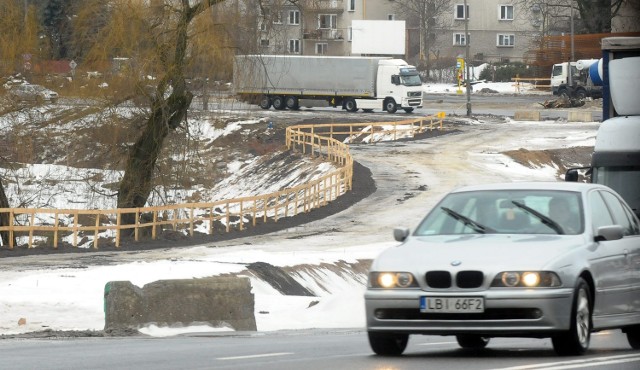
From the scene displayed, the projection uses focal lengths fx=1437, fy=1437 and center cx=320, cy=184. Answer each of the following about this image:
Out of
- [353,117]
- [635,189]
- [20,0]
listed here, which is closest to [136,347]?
[635,189]

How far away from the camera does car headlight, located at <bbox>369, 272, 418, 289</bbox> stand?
1120 centimetres

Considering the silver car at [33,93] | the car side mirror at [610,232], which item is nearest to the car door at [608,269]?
the car side mirror at [610,232]

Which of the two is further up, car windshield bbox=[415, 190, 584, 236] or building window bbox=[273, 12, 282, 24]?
building window bbox=[273, 12, 282, 24]

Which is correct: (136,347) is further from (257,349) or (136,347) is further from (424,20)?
(424,20)

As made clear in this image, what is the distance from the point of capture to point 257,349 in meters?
13.0

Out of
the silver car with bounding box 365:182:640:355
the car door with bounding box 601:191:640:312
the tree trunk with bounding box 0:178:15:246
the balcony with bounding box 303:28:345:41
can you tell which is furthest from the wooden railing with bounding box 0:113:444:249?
the balcony with bounding box 303:28:345:41

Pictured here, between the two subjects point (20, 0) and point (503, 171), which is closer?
point (20, 0)

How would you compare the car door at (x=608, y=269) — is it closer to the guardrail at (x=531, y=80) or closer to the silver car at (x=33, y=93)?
the silver car at (x=33, y=93)

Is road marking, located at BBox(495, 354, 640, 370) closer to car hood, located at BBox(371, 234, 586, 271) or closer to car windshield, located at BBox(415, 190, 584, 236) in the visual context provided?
car hood, located at BBox(371, 234, 586, 271)

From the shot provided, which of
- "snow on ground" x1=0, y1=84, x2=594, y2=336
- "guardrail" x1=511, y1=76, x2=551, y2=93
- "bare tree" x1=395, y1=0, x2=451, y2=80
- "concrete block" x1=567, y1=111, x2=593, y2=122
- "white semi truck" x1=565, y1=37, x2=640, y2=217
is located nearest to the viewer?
"snow on ground" x1=0, y1=84, x2=594, y2=336

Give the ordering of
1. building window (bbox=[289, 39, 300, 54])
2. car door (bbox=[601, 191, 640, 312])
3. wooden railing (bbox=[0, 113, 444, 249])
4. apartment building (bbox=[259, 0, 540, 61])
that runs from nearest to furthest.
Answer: car door (bbox=[601, 191, 640, 312]), wooden railing (bbox=[0, 113, 444, 249]), building window (bbox=[289, 39, 300, 54]), apartment building (bbox=[259, 0, 540, 61])

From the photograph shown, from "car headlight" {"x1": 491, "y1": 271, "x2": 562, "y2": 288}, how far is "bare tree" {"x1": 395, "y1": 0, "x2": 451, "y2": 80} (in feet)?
368

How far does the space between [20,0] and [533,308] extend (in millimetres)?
38423

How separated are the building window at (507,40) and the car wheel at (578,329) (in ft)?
390
